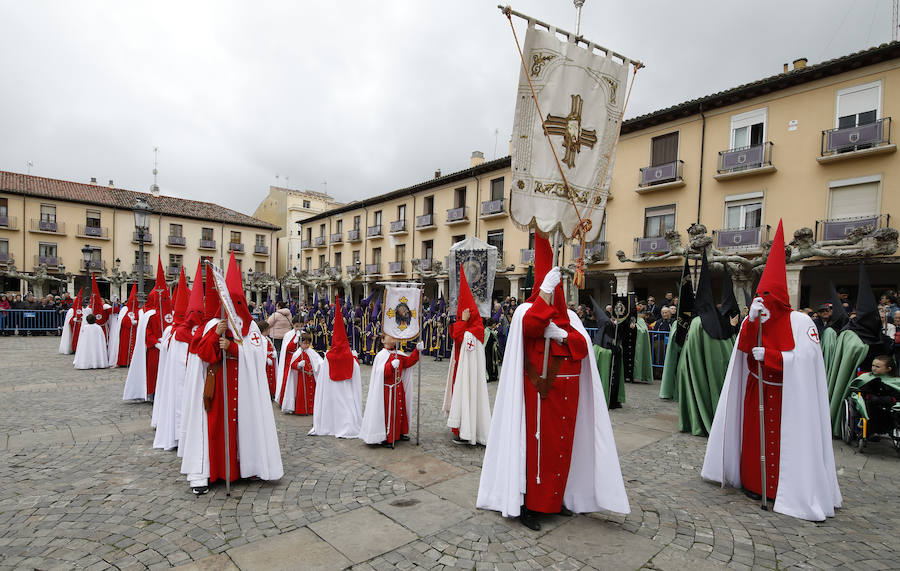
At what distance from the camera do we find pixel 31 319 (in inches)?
763

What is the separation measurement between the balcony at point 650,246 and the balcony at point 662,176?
204cm

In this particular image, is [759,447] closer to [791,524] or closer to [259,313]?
[791,524]

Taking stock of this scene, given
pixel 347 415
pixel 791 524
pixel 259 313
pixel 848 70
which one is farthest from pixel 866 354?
pixel 259 313

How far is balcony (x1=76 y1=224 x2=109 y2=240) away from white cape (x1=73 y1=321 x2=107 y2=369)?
30.4 metres

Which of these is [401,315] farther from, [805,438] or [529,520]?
[805,438]

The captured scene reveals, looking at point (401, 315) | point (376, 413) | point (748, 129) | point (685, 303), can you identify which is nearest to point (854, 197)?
point (748, 129)

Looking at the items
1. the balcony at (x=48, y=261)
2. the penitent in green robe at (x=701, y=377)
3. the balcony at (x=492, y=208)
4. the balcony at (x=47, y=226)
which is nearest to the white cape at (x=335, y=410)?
the penitent in green robe at (x=701, y=377)

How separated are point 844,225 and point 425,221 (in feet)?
65.8

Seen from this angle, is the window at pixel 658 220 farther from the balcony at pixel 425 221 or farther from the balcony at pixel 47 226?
the balcony at pixel 47 226

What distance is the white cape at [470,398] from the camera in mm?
5570

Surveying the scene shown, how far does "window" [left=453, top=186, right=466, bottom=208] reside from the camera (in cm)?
2698

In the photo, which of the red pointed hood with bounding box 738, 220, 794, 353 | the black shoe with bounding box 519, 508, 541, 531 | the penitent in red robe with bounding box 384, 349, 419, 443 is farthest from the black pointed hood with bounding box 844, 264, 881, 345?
the penitent in red robe with bounding box 384, 349, 419, 443

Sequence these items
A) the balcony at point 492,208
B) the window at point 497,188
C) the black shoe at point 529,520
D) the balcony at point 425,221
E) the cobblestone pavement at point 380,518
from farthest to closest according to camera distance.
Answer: the balcony at point 425,221, the window at point 497,188, the balcony at point 492,208, the black shoe at point 529,520, the cobblestone pavement at point 380,518

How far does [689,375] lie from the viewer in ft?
20.3
